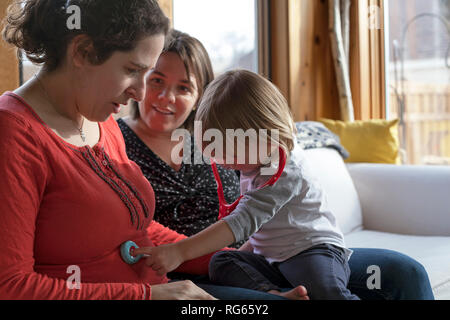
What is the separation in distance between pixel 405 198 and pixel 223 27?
1187 mm

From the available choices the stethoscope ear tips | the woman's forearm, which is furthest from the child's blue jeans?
the stethoscope ear tips

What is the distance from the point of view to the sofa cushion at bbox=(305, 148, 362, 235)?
2217 millimetres

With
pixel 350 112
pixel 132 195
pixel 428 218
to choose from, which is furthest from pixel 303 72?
pixel 132 195

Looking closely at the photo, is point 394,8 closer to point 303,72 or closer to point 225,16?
point 303,72

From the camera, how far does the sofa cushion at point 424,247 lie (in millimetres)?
1597

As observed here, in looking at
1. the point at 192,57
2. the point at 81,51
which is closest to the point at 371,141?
the point at 192,57

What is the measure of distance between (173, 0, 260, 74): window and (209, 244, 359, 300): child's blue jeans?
4.01 feet

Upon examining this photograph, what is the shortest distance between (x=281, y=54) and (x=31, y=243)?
226cm

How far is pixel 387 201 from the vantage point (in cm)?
231

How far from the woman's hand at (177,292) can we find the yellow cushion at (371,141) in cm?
178

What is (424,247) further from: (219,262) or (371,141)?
(219,262)

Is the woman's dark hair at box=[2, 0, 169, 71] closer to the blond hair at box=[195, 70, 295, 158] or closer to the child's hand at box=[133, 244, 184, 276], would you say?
the blond hair at box=[195, 70, 295, 158]

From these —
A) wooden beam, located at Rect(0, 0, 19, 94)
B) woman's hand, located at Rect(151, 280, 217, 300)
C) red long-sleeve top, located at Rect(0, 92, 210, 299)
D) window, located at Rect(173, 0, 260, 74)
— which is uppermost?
window, located at Rect(173, 0, 260, 74)

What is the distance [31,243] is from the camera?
3.04ft
